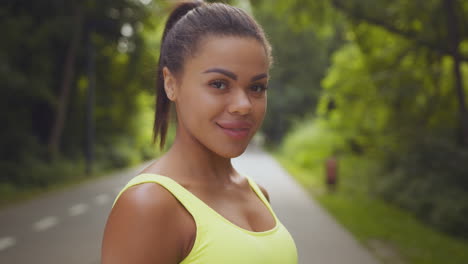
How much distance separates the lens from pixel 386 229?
893cm

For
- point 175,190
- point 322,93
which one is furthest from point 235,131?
point 322,93

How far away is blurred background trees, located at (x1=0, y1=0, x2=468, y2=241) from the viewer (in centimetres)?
933

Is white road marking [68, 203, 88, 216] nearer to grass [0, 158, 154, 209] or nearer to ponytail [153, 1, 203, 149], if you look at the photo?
grass [0, 158, 154, 209]

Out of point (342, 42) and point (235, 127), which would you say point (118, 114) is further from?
point (235, 127)

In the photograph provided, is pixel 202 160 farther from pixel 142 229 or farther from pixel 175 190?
pixel 142 229

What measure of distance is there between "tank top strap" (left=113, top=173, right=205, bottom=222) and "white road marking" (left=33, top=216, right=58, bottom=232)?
27.0ft

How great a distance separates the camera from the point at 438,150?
10.3 m

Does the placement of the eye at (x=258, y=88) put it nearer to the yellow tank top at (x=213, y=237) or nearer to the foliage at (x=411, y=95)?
the yellow tank top at (x=213, y=237)

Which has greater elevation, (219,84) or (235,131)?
(219,84)

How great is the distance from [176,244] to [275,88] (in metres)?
36.0

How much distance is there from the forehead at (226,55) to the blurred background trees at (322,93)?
0.36 meters

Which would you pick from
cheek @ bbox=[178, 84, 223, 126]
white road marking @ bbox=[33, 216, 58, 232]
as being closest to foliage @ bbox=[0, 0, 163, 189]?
white road marking @ bbox=[33, 216, 58, 232]

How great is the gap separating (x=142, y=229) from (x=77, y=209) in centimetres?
1021

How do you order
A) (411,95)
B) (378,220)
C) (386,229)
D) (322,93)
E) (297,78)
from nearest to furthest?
(386,229) → (411,95) → (378,220) → (322,93) → (297,78)
